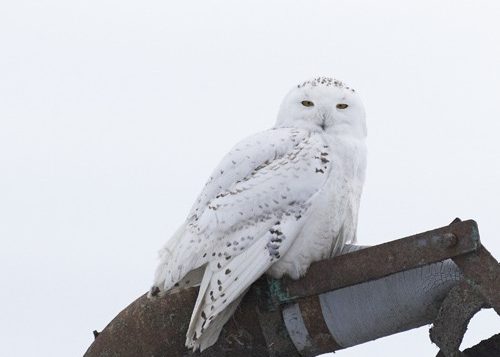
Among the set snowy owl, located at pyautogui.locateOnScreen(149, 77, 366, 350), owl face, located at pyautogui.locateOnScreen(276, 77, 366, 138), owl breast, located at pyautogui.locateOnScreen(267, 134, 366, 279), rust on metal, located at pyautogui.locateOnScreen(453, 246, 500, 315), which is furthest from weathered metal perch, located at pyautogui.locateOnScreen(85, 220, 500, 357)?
owl face, located at pyautogui.locateOnScreen(276, 77, 366, 138)

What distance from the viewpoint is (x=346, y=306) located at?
4441 millimetres

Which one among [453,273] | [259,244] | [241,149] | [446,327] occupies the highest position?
[241,149]

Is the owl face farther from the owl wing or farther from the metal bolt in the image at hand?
the metal bolt

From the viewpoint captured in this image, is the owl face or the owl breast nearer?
the owl breast

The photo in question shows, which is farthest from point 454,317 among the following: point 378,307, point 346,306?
point 346,306

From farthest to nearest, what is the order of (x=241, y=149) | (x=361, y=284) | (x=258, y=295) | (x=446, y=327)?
(x=241, y=149)
(x=258, y=295)
(x=361, y=284)
(x=446, y=327)

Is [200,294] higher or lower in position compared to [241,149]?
lower

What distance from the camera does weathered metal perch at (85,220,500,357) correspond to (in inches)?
157

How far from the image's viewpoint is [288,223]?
4.95 meters

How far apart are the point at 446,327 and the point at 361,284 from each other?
0.49 meters

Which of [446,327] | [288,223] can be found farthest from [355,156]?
[446,327]

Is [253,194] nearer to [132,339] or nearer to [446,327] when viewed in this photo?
[132,339]

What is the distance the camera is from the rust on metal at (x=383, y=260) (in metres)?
3.92

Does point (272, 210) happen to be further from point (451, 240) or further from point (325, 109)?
point (451, 240)
